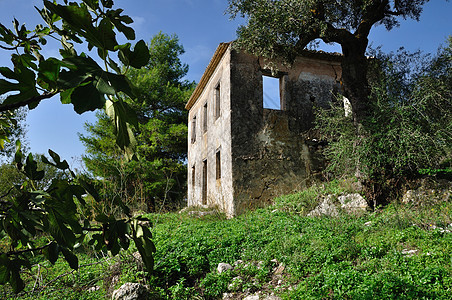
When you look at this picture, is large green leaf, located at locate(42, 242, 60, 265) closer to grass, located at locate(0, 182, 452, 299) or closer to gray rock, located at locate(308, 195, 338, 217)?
grass, located at locate(0, 182, 452, 299)

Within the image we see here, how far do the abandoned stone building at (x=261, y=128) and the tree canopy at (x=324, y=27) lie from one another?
5.92 ft

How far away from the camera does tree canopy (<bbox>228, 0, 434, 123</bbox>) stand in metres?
7.21

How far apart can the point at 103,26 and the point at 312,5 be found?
7504 millimetres

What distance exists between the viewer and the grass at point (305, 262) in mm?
3262

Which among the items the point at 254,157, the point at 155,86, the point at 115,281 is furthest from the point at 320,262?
the point at 155,86

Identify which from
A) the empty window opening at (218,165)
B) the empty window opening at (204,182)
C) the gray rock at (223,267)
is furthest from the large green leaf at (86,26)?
the empty window opening at (204,182)

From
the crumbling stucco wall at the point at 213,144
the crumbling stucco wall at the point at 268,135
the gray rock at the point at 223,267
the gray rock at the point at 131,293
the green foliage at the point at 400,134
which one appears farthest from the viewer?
the crumbling stucco wall at the point at 213,144

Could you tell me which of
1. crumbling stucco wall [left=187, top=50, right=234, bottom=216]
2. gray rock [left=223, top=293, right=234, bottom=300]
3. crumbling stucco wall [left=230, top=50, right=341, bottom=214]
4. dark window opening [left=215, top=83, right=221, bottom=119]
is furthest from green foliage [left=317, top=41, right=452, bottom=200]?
dark window opening [left=215, top=83, right=221, bottom=119]

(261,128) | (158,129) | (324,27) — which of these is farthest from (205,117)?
(324,27)

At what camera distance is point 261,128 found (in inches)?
368

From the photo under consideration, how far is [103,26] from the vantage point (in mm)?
735

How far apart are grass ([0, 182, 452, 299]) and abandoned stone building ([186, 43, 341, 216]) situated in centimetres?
309

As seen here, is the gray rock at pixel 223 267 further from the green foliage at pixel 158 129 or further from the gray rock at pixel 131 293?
the green foliage at pixel 158 129

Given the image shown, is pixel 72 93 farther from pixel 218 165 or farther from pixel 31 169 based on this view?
pixel 218 165
